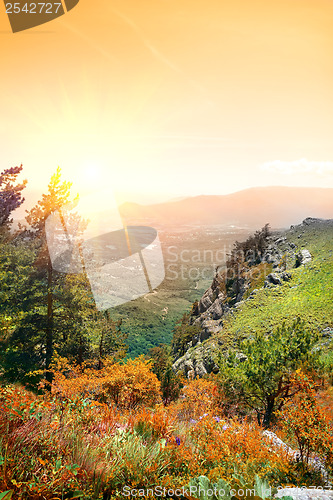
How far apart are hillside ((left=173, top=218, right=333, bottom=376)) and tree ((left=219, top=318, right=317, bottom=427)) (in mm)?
7560

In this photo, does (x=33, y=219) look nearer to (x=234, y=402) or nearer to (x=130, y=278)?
(x=234, y=402)

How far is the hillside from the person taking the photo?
973 inches

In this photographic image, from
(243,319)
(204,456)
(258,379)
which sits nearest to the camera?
(204,456)

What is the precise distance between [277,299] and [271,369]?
24.8 m

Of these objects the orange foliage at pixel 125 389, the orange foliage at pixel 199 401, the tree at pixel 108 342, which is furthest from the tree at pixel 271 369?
the tree at pixel 108 342

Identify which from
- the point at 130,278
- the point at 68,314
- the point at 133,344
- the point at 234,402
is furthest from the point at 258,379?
the point at 130,278

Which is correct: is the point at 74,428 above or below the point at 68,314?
above

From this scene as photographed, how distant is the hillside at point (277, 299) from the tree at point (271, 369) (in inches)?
298

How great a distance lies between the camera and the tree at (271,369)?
9.41 metres

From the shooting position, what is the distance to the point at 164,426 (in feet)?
17.2

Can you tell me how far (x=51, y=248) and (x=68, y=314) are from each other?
4.24 meters

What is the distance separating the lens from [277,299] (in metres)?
32.3

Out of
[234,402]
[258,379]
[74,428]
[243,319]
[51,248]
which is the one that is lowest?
[243,319]

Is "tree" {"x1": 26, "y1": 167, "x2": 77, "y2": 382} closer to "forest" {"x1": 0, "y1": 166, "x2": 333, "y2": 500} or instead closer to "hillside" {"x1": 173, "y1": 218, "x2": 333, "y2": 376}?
"forest" {"x1": 0, "y1": 166, "x2": 333, "y2": 500}
